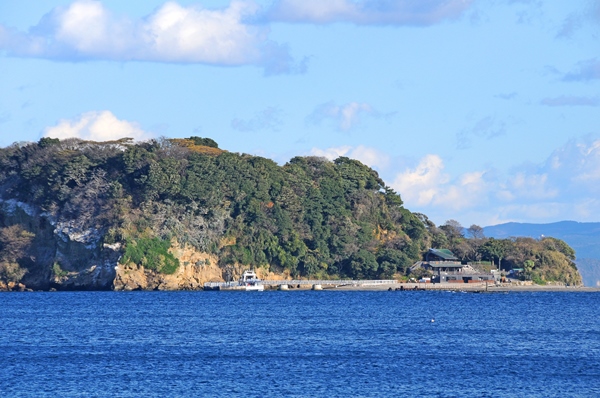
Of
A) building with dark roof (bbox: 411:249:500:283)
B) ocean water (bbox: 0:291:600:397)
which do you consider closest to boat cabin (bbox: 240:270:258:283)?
building with dark roof (bbox: 411:249:500:283)

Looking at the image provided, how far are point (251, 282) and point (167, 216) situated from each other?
1217 cm

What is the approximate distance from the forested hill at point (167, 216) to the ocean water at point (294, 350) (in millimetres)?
20941

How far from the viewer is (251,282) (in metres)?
113

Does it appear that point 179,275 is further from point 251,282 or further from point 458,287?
point 458,287

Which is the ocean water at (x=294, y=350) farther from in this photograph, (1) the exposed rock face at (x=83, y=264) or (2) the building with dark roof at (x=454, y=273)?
(2) the building with dark roof at (x=454, y=273)

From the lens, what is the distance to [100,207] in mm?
110688

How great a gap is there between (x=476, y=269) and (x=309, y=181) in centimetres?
2455

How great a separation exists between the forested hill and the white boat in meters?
2.10

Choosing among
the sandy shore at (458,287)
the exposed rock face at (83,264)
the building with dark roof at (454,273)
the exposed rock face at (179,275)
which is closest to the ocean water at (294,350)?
the exposed rock face at (179,275)

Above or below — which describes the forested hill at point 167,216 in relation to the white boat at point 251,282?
above

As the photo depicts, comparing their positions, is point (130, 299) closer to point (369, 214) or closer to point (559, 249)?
point (369, 214)

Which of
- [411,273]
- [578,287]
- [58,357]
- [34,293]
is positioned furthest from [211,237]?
[58,357]

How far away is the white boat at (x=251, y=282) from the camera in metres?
112

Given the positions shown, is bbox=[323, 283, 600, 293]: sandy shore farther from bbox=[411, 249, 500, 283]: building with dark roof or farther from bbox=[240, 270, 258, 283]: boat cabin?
bbox=[240, 270, 258, 283]: boat cabin
